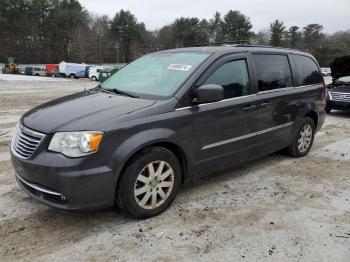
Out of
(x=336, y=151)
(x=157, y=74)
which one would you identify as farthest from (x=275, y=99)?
(x=336, y=151)

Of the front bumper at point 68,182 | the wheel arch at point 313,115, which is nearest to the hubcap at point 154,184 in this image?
the front bumper at point 68,182

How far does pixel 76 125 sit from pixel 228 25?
271 feet

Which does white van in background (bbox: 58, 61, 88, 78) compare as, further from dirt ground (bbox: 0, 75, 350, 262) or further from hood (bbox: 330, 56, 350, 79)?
dirt ground (bbox: 0, 75, 350, 262)

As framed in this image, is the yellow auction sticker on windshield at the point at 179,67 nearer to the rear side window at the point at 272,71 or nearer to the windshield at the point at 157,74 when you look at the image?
the windshield at the point at 157,74

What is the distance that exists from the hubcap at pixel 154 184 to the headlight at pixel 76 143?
0.57 meters

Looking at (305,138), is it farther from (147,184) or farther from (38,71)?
(38,71)

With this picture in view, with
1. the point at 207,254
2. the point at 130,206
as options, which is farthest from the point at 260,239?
the point at 130,206

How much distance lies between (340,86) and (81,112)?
10.3m

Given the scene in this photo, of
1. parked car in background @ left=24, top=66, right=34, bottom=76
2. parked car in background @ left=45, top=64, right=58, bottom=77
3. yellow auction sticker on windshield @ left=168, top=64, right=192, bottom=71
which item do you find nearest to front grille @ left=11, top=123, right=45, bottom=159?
yellow auction sticker on windshield @ left=168, top=64, right=192, bottom=71

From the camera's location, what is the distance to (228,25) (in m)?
80.9

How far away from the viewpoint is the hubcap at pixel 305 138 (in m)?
5.72

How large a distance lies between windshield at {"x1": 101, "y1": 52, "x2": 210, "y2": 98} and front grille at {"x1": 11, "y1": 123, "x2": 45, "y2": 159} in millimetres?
1164

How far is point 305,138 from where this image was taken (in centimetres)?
583

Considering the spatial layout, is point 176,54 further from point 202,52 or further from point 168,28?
point 168,28
